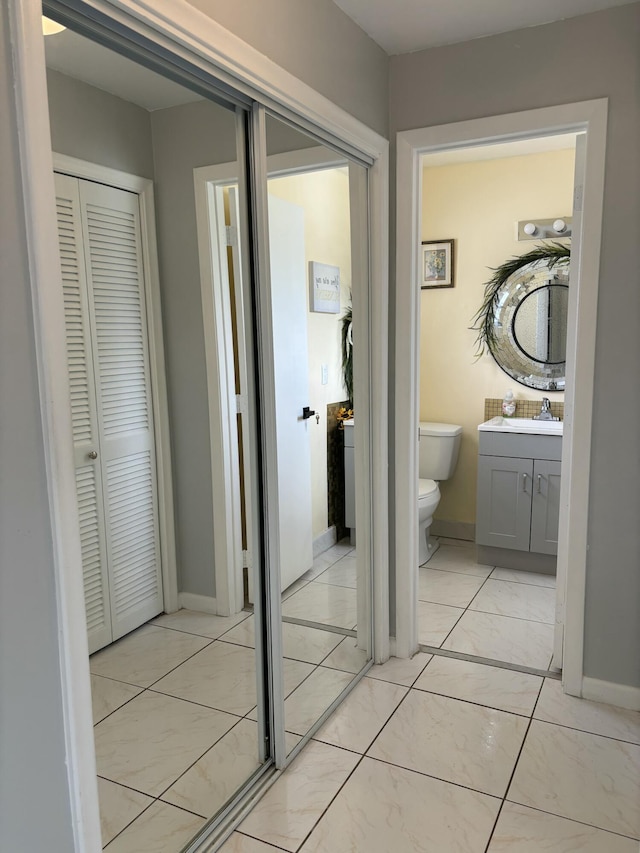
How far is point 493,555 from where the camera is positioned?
367 cm

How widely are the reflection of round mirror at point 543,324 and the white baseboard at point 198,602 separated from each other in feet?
8.64

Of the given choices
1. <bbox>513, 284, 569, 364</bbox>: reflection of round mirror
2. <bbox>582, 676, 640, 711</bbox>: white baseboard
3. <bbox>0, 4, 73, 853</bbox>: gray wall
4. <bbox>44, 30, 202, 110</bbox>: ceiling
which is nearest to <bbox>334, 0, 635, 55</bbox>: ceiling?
<bbox>44, 30, 202, 110</bbox>: ceiling

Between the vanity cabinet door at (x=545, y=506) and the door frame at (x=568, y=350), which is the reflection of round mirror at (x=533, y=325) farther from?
the door frame at (x=568, y=350)

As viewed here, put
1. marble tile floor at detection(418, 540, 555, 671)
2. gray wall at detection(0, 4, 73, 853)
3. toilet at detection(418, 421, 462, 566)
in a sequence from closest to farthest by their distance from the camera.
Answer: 1. gray wall at detection(0, 4, 73, 853)
2. marble tile floor at detection(418, 540, 555, 671)
3. toilet at detection(418, 421, 462, 566)

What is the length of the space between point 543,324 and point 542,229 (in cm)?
54

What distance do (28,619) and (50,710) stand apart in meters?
0.19

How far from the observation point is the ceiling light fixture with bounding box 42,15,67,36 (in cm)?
116

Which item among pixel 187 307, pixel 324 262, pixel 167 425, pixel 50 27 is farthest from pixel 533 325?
pixel 50 27

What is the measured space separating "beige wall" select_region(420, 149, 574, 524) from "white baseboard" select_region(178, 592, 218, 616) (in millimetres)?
2509

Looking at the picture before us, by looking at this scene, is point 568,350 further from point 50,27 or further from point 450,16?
point 50,27

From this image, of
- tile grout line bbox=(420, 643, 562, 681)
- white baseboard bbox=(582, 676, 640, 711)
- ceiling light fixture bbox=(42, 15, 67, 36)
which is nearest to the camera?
ceiling light fixture bbox=(42, 15, 67, 36)

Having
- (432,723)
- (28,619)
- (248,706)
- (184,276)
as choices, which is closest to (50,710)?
(28,619)

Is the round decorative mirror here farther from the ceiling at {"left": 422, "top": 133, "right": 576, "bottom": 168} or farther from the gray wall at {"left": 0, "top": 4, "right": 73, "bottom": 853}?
the gray wall at {"left": 0, "top": 4, "right": 73, "bottom": 853}

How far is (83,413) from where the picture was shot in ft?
4.57
